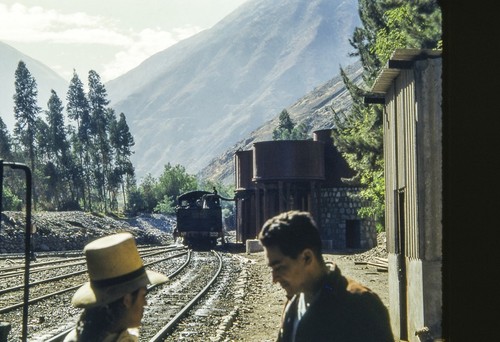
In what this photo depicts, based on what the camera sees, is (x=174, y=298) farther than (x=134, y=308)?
Yes

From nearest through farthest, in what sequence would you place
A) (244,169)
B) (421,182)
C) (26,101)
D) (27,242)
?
(27,242) → (421,182) → (244,169) → (26,101)

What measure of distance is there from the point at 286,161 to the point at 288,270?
40121mm

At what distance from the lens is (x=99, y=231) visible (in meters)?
56.3

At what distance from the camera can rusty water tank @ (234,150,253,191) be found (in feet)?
163

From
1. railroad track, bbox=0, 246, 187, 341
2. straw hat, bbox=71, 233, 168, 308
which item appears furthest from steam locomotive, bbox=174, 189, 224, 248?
straw hat, bbox=71, 233, 168, 308

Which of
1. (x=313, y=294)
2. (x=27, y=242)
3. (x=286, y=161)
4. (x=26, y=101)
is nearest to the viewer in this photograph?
(x=313, y=294)

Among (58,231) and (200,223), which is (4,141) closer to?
(58,231)

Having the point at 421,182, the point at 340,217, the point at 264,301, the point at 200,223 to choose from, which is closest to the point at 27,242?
the point at 421,182

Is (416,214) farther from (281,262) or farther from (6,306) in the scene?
(6,306)

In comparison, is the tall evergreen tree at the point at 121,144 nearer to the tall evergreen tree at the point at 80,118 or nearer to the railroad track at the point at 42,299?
the tall evergreen tree at the point at 80,118

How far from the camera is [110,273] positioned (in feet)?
11.8

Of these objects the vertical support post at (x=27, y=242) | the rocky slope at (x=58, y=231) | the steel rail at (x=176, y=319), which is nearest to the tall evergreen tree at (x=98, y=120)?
the rocky slope at (x=58, y=231)

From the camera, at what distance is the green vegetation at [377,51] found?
87.0 ft
